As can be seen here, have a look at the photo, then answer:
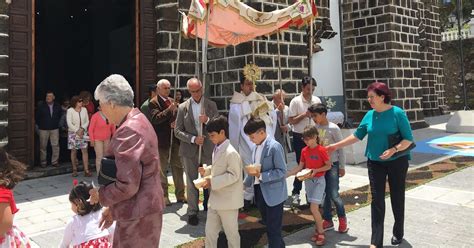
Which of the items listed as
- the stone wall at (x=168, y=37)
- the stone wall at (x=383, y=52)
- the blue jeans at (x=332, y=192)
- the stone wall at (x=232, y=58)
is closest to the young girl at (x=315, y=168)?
the blue jeans at (x=332, y=192)

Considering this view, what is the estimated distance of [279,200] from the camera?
12.1 feet

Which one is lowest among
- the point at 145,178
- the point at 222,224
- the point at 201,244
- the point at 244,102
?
the point at 201,244

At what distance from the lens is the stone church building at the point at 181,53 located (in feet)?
25.8

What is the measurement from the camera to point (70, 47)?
17.6 metres

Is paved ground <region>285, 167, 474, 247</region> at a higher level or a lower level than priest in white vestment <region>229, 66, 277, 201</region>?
lower

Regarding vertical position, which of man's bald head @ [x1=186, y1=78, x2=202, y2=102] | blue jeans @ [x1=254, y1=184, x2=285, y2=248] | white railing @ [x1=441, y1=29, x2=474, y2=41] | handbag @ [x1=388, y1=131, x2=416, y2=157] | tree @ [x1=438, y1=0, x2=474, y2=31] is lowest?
blue jeans @ [x1=254, y1=184, x2=285, y2=248]

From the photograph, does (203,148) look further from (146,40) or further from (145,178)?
(146,40)

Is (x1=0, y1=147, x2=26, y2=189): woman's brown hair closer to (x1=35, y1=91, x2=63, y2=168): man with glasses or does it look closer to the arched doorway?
the arched doorway

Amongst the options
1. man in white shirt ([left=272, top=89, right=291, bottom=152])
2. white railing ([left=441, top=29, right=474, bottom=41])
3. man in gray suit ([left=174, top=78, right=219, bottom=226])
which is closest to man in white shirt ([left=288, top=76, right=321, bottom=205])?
man in white shirt ([left=272, top=89, right=291, bottom=152])

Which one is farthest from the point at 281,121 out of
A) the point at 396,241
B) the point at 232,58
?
the point at 232,58

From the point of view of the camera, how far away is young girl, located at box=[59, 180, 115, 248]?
3131mm

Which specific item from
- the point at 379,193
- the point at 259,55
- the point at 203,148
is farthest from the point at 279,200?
the point at 259,55

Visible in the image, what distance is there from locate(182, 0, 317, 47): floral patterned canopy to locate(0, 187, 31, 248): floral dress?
10.6ft

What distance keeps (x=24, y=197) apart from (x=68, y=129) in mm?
2213
